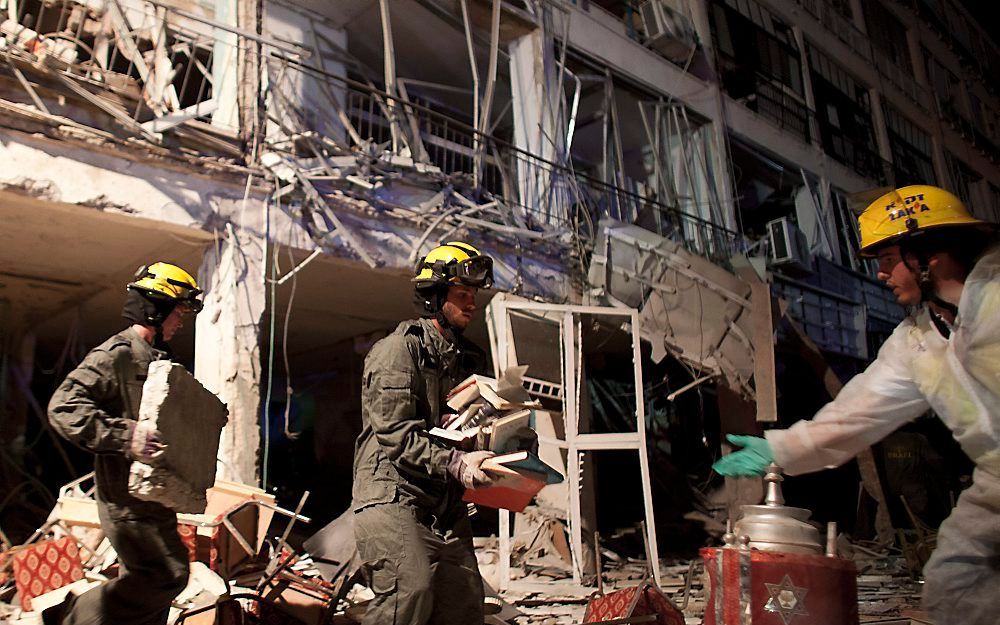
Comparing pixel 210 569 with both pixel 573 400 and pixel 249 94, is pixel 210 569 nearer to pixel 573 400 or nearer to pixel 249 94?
pixel 573 400

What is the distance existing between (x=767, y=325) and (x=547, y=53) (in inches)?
200

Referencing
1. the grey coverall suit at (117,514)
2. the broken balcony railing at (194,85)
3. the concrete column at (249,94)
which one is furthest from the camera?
the concrete column at (249,94)

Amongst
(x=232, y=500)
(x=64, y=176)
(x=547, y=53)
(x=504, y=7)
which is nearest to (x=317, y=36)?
(x=504, y=7)

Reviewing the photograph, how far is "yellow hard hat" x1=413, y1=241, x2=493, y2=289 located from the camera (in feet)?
11.8

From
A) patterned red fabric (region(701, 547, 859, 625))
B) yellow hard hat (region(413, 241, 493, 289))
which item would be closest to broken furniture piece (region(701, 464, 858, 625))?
patterned red fabric (region(701, 547, 859, 625))

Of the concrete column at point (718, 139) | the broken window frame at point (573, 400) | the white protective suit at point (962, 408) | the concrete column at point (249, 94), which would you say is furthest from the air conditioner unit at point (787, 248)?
the white protective suit at point (962, 408)

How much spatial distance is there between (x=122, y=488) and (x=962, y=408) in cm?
375

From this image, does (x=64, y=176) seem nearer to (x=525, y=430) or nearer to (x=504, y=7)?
(x=525, y=430)

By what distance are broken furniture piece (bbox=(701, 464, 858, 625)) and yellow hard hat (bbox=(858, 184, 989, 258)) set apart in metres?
1.17

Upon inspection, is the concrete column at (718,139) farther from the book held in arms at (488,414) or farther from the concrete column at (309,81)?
the book held in arms at (488,414)

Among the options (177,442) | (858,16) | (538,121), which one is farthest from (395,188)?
(858,16)

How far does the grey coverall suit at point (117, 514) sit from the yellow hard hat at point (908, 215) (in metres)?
3.54

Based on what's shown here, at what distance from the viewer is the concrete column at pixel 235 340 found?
586cm

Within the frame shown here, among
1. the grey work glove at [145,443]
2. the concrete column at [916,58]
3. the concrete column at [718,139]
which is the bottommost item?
the grey work glove at [145,443]
